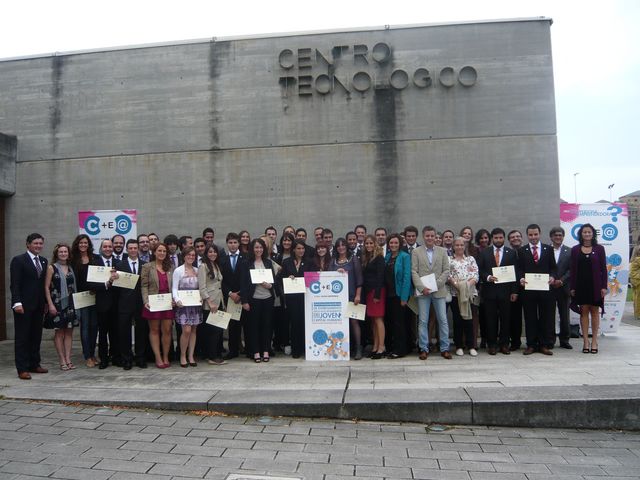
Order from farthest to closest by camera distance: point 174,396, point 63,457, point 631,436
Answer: point 174,396 < point 631,436 < point 63,457

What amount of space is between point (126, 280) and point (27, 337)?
5.06 ft

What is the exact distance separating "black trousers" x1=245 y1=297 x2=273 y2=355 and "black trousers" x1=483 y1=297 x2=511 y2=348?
11.6ft

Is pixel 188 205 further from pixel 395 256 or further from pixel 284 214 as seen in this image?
pixel 395 256

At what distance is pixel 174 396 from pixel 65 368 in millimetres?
2826

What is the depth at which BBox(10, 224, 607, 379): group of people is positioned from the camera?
7.31 meters

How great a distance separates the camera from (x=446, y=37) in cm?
1024

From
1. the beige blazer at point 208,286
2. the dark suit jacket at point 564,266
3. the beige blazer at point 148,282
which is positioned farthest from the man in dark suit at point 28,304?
the dark suit jacket at point 564,266

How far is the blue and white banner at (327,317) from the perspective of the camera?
7.55 meters

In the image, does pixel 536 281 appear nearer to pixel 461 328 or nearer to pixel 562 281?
pixel 562 281

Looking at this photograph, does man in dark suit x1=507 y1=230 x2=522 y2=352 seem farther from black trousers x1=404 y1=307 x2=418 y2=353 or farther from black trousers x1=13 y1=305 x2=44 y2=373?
black trousers x1=13 y1=305 x2=44 y2=373

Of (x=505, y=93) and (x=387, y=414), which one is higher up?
(x=505, y=93)

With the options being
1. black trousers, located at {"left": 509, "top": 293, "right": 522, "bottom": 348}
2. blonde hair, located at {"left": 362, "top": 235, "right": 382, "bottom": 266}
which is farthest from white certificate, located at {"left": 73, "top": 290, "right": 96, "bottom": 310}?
black trousers, located at {"left": 509, "top": 293, "right": 522, "bottom": 348}

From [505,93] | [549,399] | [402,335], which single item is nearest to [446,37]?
[505,93]

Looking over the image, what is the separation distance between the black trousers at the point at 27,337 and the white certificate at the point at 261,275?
3.11 metres
